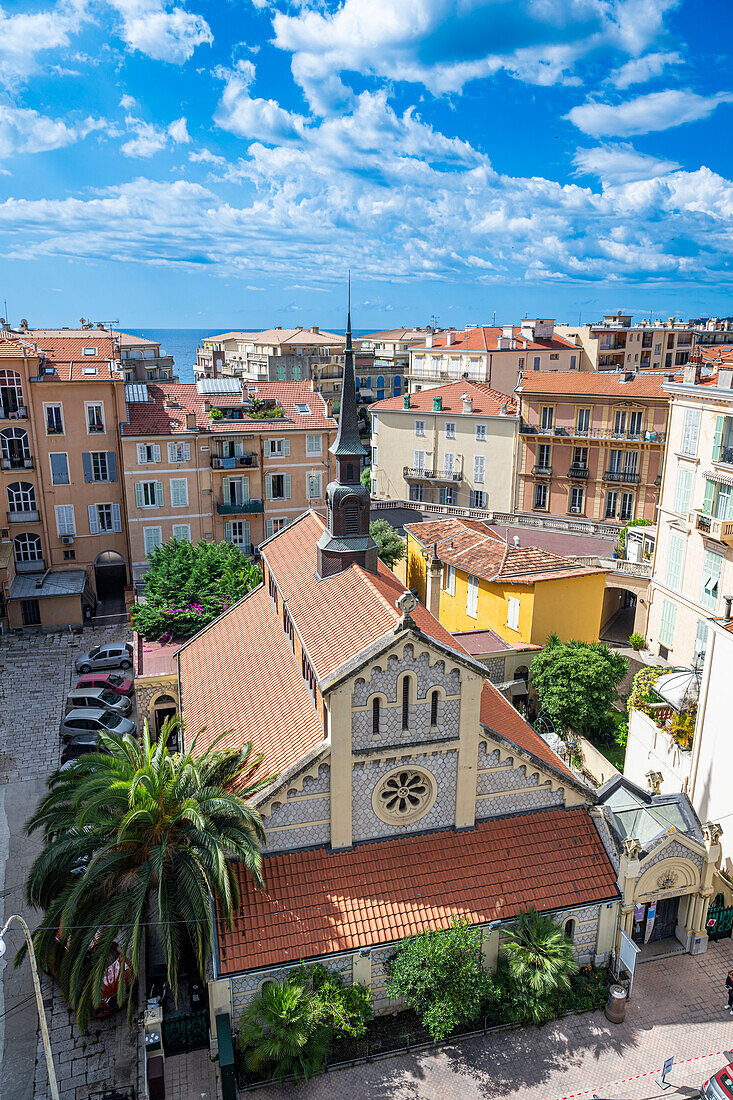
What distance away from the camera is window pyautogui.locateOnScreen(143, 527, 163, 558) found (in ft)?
172

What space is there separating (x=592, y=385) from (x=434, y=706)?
45.9 m

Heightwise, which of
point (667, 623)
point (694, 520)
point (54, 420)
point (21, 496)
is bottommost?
point (667, 623)

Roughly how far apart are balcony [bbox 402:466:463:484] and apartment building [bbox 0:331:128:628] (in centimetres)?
2788

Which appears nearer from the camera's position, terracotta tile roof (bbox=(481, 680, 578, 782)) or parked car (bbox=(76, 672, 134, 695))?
terracotta tile roof (bbox=(481, 680, 578, 782))

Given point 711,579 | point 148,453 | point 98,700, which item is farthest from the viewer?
point 148,453

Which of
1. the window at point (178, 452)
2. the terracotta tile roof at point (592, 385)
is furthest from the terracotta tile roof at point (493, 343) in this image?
the window at point (178, 452)

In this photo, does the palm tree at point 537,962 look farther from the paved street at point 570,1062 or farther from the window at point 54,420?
the window at point 54,420

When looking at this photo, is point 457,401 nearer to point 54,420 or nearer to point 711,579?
point 54,420

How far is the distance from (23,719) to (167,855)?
21886mm

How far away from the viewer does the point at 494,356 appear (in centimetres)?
7775

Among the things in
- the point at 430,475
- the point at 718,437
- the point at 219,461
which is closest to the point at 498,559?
the point at 718,437

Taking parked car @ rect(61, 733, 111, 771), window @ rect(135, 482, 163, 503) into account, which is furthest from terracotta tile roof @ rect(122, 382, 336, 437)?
parked car @ rect(61, 733, 111, 771)

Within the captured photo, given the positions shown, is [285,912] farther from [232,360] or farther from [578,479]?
[232,360]

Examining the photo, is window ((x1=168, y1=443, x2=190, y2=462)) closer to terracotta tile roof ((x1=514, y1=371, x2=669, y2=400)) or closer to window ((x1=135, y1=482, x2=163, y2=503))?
window ((x1=135, y1=482, x2=163, y2=503))
